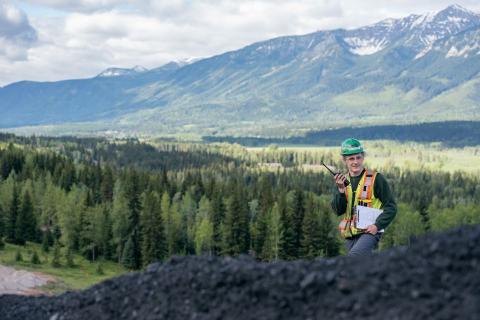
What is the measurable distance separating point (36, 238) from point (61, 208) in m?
6.00

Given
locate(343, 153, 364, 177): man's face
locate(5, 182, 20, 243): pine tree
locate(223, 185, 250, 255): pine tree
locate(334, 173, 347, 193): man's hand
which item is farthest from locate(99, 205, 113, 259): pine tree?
locate(343, 153, 364, 177): man's face

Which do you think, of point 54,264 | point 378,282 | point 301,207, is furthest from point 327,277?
point 301,207

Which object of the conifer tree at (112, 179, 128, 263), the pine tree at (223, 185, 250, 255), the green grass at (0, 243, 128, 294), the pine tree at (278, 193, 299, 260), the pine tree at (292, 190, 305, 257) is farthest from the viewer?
the pine tree at (223, 185, 250, 255)

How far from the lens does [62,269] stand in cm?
6450

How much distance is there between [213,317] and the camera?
14000 mm

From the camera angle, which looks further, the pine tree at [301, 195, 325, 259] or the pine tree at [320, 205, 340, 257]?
the pine tree at [320, 205, 340, 257]

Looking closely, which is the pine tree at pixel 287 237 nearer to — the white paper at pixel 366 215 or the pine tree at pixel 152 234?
the pine tree at pixel 152 234

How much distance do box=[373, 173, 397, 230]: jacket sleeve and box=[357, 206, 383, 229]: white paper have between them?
5.6 inches

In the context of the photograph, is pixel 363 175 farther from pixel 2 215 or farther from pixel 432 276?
pixel 2 215

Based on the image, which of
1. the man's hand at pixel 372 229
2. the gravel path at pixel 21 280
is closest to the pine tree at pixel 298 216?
the gravel path at pixel 21 280

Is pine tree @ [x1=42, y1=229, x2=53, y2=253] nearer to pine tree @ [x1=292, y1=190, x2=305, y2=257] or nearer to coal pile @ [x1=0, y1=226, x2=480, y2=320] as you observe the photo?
pine tree @ [x1=292, y1=190, x2=305, y2=257]

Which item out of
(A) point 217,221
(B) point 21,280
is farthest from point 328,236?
(B) point 21,280

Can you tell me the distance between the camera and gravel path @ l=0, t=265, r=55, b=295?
38562 millimetres

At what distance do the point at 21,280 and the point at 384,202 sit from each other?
33318mm
